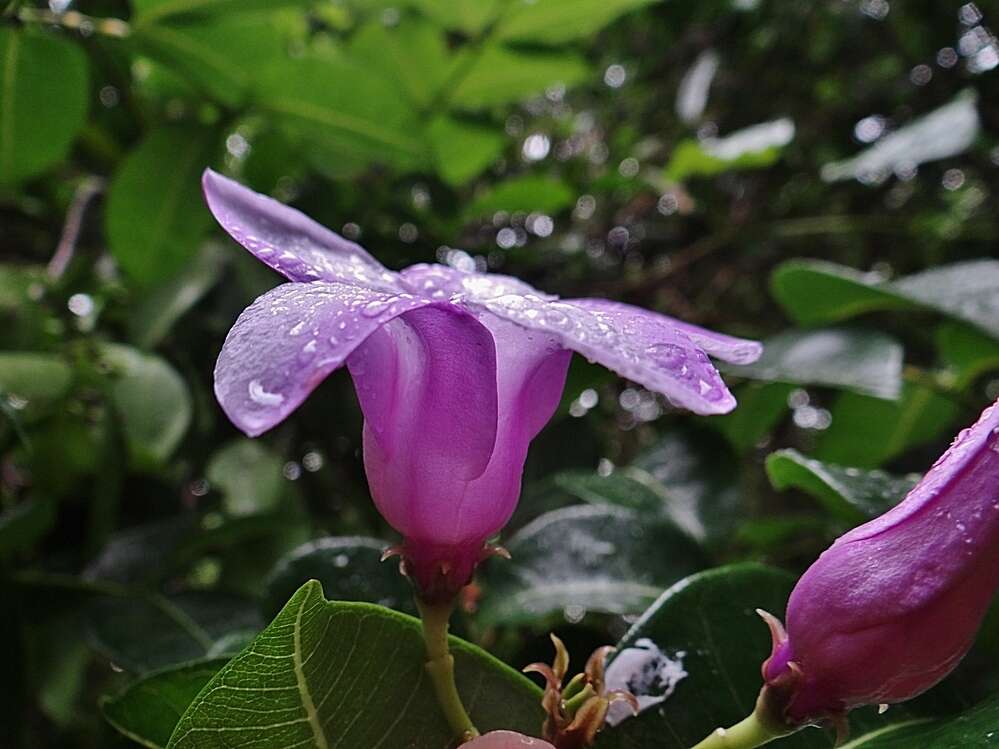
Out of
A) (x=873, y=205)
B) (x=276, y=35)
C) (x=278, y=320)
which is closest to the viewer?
(x=278, y=320)

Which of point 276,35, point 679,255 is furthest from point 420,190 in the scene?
point 679,255

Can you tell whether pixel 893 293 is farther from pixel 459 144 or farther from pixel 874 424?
pixel 459 144

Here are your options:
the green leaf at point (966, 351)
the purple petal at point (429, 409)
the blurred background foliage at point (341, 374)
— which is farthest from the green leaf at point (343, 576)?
the green leaf at point (966, 351)

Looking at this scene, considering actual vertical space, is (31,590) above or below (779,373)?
below

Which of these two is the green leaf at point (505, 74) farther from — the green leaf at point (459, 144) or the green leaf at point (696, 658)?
the green leaf at point (696, 658)

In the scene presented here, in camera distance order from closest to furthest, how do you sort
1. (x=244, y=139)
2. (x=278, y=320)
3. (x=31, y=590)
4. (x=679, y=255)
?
(x=278, y=320) < (x=31, y=590) < (x=244, y=139) < (x=679, y=255)

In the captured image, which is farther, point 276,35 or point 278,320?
point 276,35

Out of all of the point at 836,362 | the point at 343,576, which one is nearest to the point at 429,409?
the point at 343,576

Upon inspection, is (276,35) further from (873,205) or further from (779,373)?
(873,205)

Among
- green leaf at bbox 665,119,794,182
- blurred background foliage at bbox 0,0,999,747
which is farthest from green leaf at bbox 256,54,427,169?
green leaf at bbox 665,119,794,182
